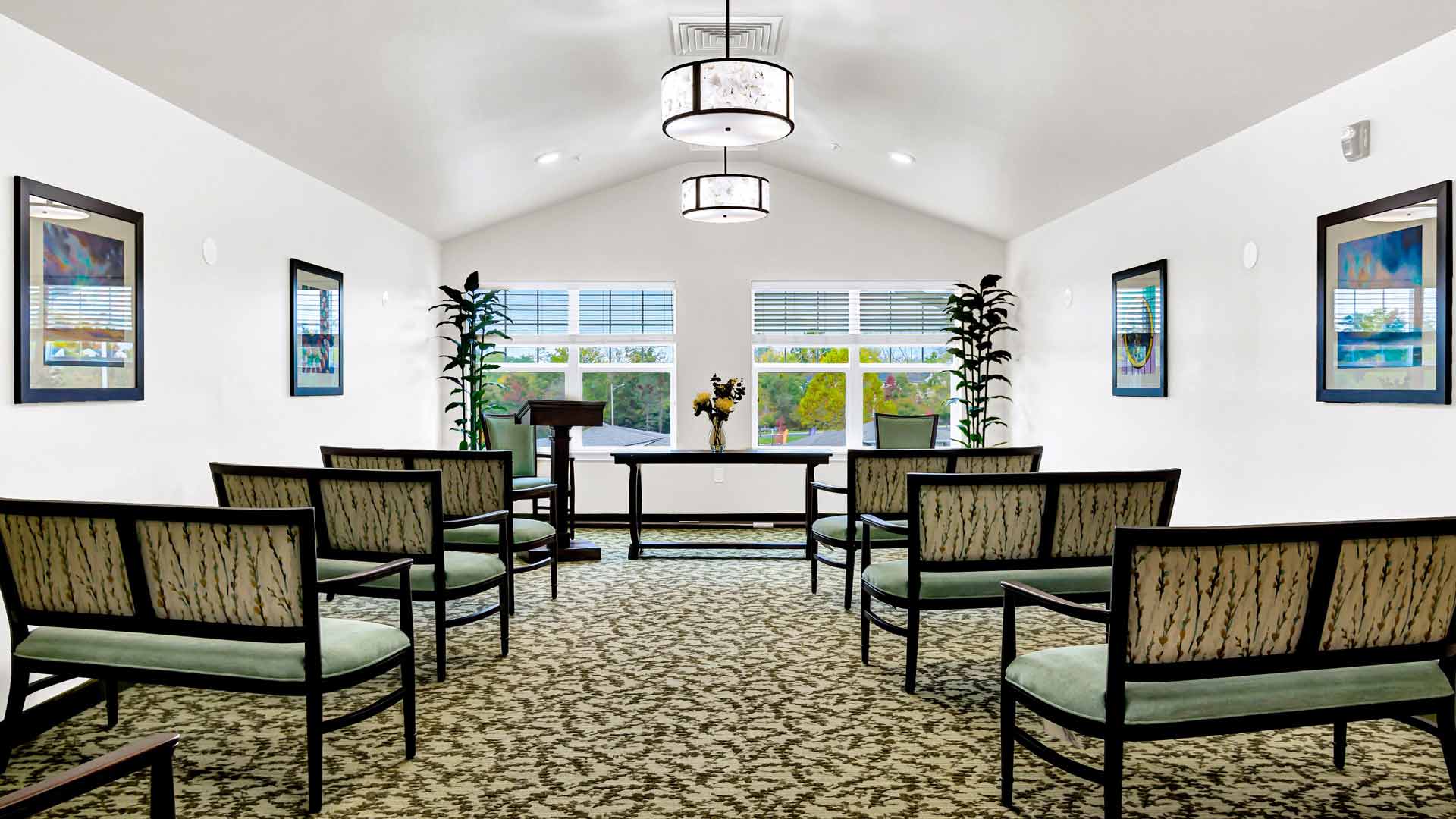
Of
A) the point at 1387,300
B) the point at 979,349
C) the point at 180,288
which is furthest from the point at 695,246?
the point at 1387,300

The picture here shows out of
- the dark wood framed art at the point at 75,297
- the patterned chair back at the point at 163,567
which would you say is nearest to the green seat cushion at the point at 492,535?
the dark wood framed art at the point at 75,297

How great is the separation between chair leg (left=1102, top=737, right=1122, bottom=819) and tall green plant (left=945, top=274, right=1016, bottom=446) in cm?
604

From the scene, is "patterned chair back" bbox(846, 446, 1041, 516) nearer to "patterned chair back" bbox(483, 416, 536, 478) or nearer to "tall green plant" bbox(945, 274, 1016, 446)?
"patterned chair back" bbox(483, 416, 536, 478)

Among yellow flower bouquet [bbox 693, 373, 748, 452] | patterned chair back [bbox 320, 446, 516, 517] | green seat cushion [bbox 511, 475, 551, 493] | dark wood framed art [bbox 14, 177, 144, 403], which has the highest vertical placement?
dark wood framed art [bbox 14, 177, 144, 403]

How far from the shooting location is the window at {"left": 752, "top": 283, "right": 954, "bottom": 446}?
29.7ft

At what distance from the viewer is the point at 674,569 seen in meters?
6.59

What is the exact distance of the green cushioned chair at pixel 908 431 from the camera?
7223 mm

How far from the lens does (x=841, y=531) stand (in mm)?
5227

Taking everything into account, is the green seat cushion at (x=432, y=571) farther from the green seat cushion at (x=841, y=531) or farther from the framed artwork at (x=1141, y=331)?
the framed artwork at (x=1141, y=331)

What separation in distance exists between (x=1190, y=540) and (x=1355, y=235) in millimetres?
2442

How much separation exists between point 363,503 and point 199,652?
3.59ft

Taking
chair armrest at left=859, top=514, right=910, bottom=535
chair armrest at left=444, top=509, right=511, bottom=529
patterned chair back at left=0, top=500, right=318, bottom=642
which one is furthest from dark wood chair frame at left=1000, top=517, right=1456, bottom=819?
chair armrest at left=444, top=509, right=511, bottom=529

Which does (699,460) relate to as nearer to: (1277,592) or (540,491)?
(540,491)

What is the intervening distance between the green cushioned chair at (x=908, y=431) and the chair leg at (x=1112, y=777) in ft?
15.9
